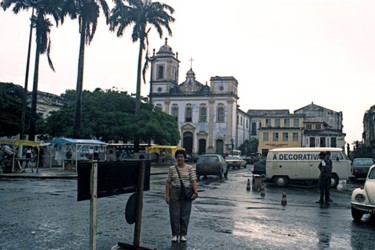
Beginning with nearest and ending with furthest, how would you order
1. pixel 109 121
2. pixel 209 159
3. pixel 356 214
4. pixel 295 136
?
pixel 356 214 < pixel 209 159 < pixel 109 121 < pixel 295 136

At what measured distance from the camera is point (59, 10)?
99.7 feet

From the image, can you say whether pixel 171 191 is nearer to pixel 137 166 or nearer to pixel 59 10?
pixel 137 166

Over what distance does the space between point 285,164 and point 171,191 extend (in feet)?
46.7

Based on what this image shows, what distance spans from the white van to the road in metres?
6.76

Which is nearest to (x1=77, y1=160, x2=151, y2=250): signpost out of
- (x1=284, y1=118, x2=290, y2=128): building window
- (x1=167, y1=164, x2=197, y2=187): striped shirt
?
(x1=167, y1=164, x2=197, y2=187): striped shirt

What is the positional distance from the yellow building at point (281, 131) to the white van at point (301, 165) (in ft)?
175

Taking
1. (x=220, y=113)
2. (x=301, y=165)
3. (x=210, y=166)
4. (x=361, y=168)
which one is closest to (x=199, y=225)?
(x=301, y=165)

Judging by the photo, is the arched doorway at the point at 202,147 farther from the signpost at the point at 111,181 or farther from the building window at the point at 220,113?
the signpost at the point at 111,181

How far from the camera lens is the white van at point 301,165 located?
20031mm

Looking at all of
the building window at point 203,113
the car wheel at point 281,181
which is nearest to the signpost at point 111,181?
the car wheel at point 281,181

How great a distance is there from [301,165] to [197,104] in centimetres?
5264

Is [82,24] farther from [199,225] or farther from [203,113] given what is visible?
[203,113]

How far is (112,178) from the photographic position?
610 centimetres

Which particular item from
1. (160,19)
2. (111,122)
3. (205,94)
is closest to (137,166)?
(160,19)
